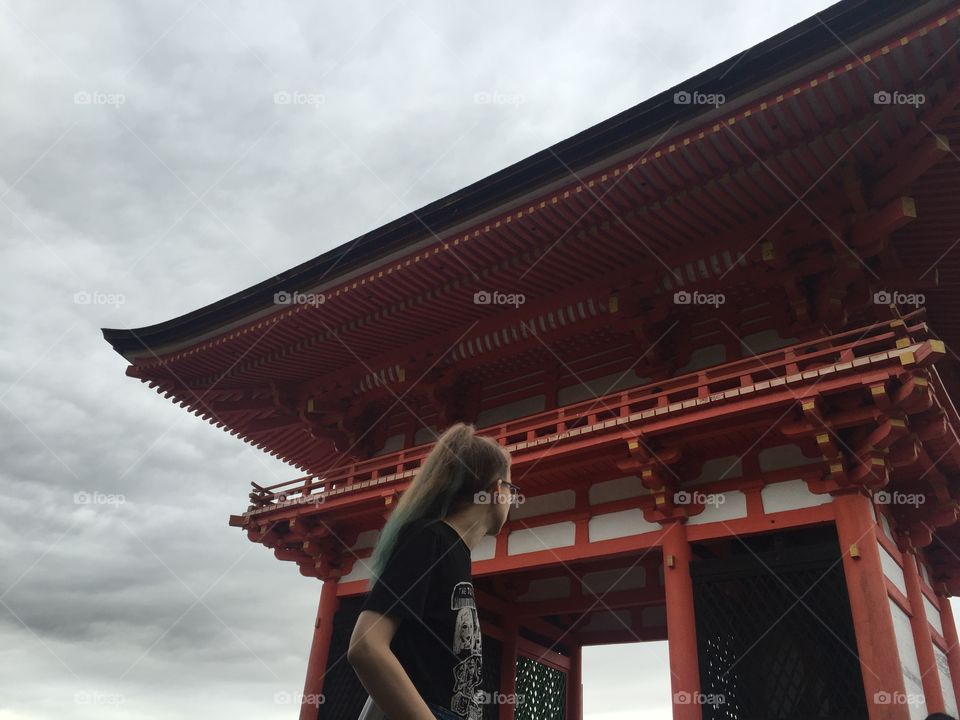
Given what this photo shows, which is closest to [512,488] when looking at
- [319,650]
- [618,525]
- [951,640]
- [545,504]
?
[618,525]

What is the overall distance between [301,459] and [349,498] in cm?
649

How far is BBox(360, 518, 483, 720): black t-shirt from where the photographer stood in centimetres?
216

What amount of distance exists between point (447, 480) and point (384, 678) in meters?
0.78

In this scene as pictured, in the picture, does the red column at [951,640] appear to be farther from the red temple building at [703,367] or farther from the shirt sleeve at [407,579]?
the shirt sleeve at [407,579]

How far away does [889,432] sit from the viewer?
8039 mm

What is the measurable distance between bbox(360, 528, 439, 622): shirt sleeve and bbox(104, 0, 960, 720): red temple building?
3953mm

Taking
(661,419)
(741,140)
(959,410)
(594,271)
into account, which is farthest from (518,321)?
(959,410)

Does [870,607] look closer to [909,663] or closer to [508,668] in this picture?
[909,663]

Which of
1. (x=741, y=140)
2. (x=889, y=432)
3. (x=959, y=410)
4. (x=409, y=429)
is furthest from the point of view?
(x=409, y=429)

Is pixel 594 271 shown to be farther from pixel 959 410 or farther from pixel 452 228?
pixel 959 410

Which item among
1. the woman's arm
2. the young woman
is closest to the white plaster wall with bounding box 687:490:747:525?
the young woman

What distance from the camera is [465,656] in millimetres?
2277

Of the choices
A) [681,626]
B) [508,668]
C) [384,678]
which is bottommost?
[384,678]

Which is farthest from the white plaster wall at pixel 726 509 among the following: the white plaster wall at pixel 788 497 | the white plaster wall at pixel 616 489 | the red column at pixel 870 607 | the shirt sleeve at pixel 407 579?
the shirt sleeve at pixel 407 579
